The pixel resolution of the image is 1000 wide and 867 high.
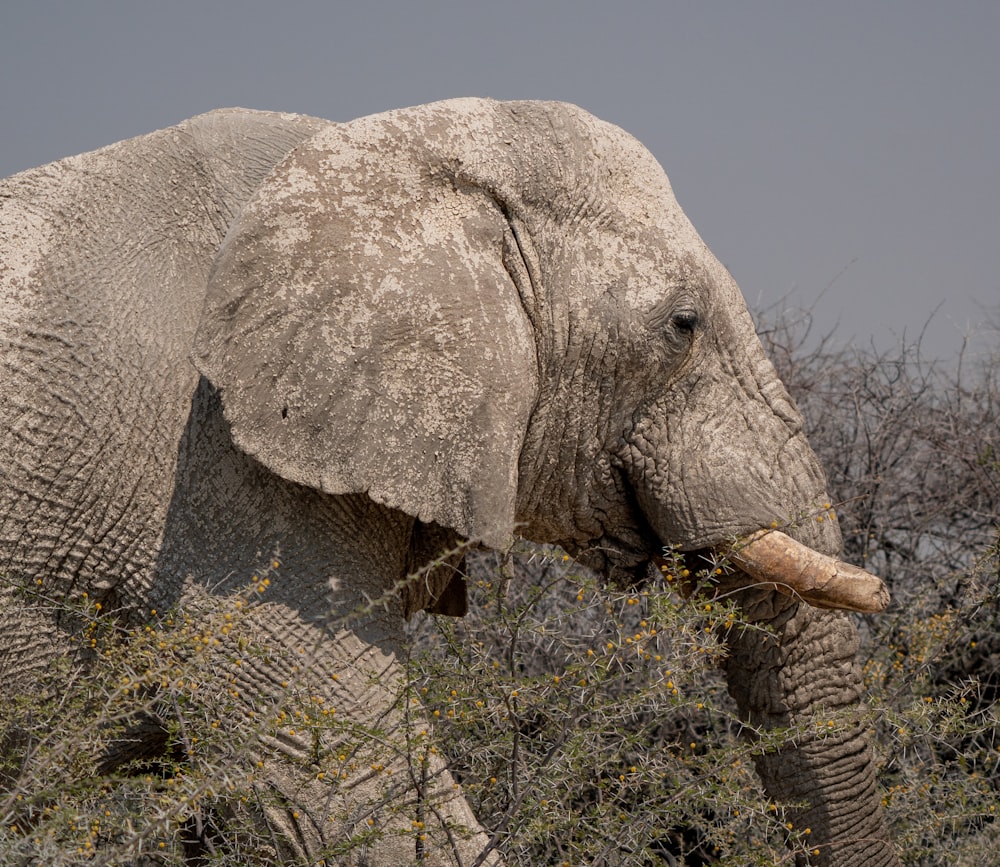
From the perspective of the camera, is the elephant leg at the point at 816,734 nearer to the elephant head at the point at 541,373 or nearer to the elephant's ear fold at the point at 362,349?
the elephant head at the point at 541,373

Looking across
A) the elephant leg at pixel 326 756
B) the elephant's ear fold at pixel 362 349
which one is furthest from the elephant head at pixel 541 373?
the elephant leg at pixel 326 756

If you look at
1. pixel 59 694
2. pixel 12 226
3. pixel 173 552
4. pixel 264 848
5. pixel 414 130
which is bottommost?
pixel 264 848

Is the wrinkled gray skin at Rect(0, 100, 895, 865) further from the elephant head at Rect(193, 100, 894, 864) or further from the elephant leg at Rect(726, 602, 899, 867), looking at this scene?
the elephant leg at Rect(726, 602, 899, 867)

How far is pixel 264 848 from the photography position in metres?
2.95

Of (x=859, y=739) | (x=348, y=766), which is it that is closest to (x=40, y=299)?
(x=348, y=766)

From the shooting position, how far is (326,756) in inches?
114

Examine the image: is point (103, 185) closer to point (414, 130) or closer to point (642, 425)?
point (414, 130)

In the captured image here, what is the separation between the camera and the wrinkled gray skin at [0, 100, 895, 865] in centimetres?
302

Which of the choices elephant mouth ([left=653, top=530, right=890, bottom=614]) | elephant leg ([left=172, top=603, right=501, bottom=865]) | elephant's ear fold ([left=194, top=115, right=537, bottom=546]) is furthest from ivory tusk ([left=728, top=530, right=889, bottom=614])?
elephant leg ([left=172, top=603, right=501, bottom=865])

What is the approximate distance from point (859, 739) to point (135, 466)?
1.87 meters

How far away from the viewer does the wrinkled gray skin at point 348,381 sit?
3.02 metres

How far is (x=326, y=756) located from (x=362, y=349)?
811 mm

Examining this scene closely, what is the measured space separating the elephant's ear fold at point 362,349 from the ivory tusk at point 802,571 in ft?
2.01

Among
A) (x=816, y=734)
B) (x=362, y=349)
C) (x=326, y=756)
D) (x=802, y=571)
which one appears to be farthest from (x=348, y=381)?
(x=816, y=734)
